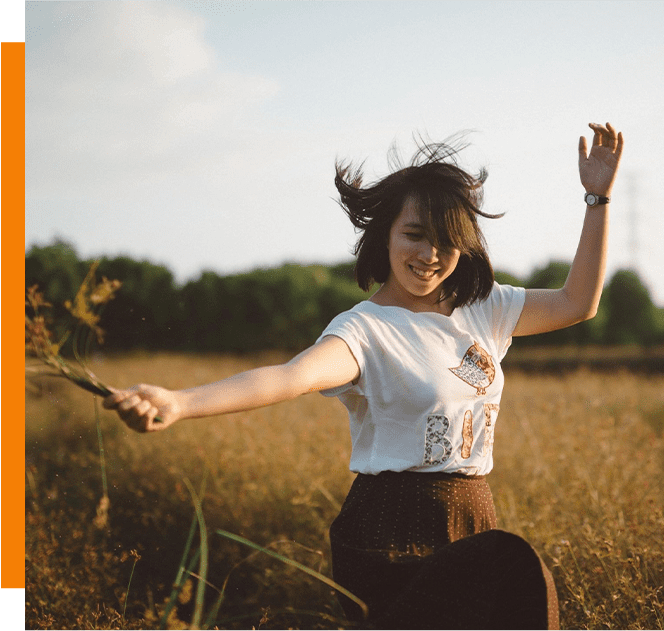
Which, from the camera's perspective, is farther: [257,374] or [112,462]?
[112,462]

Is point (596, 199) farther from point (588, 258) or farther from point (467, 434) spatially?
point (467, 434)

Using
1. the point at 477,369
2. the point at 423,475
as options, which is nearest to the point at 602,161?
the point at 477,369

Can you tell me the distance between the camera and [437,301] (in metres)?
2.10

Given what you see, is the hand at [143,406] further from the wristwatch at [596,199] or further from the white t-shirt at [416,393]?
the wristwatch at [596,199]

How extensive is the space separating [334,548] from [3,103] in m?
2.26

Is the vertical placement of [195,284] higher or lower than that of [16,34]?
lower

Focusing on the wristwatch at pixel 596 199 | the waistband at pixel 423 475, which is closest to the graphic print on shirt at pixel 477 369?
the waistband at pixel 423 475

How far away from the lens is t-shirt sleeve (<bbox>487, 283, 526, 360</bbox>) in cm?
216

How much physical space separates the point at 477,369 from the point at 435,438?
263 millimetres

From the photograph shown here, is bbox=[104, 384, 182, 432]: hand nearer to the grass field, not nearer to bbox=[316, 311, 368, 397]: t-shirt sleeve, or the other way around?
bbox=[316, 311, 368, 397]: t-shirt sleeve

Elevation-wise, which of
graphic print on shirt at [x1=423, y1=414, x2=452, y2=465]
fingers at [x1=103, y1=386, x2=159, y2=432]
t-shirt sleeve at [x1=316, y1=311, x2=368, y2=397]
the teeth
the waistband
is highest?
the teeth

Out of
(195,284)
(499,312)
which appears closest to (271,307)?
(195,284)

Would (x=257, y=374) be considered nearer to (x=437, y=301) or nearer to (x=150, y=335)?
(x=437, y=301)

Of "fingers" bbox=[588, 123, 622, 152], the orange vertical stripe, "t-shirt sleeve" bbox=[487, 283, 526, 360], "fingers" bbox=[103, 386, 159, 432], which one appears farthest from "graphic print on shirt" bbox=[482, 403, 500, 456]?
the orange vertical stripe
